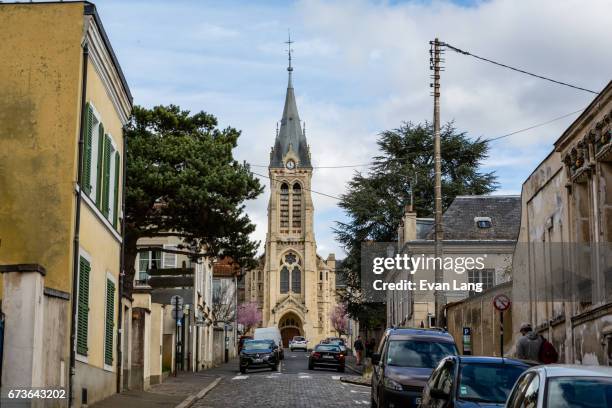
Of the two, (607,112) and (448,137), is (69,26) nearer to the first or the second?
(607,112)

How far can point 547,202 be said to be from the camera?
25.5 m

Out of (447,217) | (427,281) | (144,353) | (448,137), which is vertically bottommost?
(144,353)

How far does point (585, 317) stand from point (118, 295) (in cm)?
1148

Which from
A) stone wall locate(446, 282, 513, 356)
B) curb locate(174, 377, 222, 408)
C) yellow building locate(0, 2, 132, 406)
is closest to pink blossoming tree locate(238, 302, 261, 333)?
stone wall locate(446, 282, 513, 356)

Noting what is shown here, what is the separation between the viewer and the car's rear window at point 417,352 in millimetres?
20516

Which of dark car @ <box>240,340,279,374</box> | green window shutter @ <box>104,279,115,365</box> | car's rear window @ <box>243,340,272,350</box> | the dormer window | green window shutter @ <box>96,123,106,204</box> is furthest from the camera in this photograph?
the dormer window

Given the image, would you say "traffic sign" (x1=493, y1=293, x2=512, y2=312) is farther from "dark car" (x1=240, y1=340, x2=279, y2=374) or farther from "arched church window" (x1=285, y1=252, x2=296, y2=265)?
"arched church window" (x1=285, y1=252, x2=296, y2=265)

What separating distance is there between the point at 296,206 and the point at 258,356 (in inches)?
3681

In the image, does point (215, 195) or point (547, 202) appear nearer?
point (547, 202)

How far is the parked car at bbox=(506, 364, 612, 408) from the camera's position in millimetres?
9211

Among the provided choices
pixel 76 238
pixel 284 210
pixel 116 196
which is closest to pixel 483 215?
pixel 116 196

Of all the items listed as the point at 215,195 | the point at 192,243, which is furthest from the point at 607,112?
the point at 192,243

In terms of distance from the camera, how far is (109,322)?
78.0ft

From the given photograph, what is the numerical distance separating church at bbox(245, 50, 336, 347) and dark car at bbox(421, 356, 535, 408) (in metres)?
125
